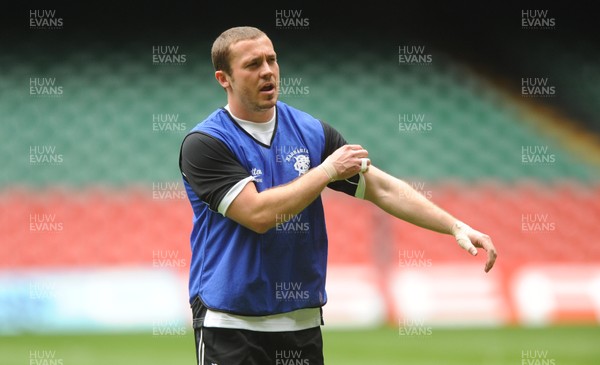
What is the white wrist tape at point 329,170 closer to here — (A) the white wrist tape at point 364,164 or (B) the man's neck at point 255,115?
(A) the white wrist tape at point 364,164

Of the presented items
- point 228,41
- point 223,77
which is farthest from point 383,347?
point 228,41

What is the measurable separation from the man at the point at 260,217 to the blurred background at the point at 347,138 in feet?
20.1

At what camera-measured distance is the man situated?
12.3ft

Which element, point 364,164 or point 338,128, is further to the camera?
point 338,128

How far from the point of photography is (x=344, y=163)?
12.4ft

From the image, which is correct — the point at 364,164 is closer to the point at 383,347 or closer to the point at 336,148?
the point at 336,148

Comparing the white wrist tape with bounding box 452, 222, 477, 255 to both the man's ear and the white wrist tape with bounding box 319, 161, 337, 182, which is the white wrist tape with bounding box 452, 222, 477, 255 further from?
the man's ear

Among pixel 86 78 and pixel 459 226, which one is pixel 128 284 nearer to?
pixel 86 78

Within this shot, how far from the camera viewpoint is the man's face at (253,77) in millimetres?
3998

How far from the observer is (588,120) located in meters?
14.1

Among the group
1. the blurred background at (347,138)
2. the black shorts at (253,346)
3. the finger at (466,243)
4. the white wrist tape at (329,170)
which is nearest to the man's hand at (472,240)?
the finger at (466,243)

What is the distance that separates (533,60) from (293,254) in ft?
34.9

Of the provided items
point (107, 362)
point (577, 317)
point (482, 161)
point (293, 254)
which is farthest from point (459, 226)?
point (482, 161)

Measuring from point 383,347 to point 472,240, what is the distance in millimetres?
4715
